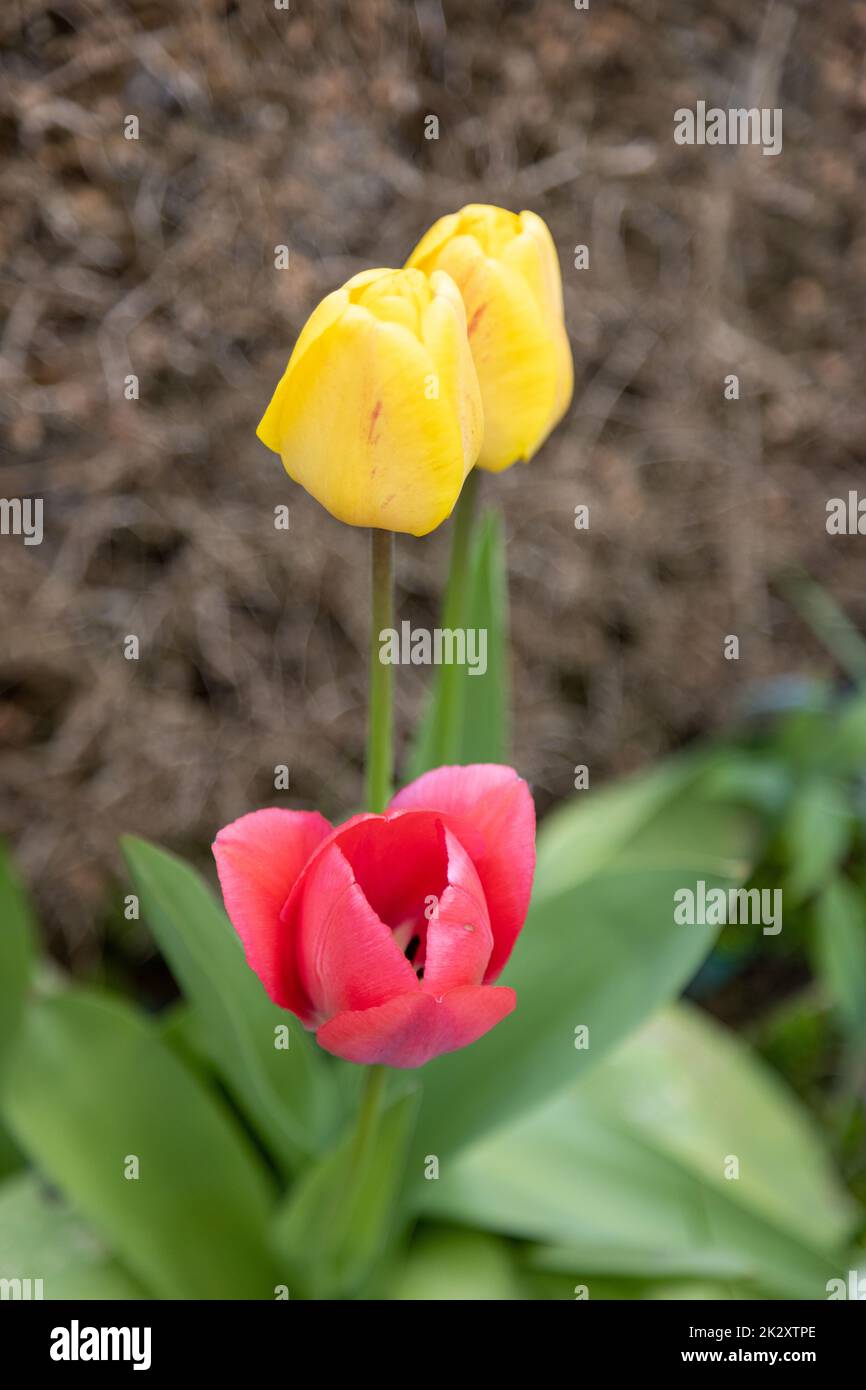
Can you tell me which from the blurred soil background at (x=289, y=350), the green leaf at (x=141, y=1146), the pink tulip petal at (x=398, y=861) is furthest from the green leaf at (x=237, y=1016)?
the blurred soil background at (x=289, y=350)

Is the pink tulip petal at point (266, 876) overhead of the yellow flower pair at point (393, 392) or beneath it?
beneath

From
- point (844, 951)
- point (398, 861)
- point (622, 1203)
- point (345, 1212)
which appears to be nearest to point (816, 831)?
point (844, 951)

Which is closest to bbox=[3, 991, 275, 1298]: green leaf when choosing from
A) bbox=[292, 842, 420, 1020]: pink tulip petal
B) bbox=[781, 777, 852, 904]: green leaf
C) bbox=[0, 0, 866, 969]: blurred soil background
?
bbox=[292, 842, 420, 1020]: pink tulip petal

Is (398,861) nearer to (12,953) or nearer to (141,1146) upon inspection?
(141,1146)

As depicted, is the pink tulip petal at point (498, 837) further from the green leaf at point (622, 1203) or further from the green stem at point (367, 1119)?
the green leaf at point (622, 1203)

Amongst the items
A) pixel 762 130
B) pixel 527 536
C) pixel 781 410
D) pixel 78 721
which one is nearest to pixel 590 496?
pixel 527 536
